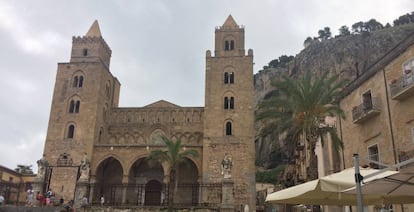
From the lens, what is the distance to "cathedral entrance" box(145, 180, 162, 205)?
3238 cm

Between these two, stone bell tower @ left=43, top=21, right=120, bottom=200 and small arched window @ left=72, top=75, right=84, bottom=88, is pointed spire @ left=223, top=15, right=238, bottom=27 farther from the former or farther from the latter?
small arched window @ left=72, top=75, right=84, bottom=88

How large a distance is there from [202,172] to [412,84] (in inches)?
791

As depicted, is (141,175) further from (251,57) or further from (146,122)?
(251,57)

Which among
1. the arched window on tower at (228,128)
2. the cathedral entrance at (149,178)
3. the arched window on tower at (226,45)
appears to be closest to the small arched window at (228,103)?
the arched window on tower at (228,128)

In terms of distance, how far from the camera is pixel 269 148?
51.4 metres

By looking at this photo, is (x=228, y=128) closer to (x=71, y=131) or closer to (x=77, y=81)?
(x=71, y=131)

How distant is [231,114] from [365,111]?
55.3 feet

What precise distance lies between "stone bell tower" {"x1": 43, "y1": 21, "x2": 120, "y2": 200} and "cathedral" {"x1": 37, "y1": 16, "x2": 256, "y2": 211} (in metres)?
0.08

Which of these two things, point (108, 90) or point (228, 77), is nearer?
point (228, 77)

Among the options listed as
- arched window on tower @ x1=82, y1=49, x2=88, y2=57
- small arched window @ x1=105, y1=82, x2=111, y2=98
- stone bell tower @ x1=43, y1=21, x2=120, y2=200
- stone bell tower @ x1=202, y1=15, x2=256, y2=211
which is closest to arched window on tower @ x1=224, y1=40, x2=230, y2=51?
stone bell tower @ x1=202, y1=15, x2=256, y2=211

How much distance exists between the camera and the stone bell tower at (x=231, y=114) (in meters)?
30.7

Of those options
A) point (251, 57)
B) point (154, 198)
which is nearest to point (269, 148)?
point (251, 57)

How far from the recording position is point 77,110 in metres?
34.2

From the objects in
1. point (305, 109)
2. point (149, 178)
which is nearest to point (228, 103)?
point (149, 178)
